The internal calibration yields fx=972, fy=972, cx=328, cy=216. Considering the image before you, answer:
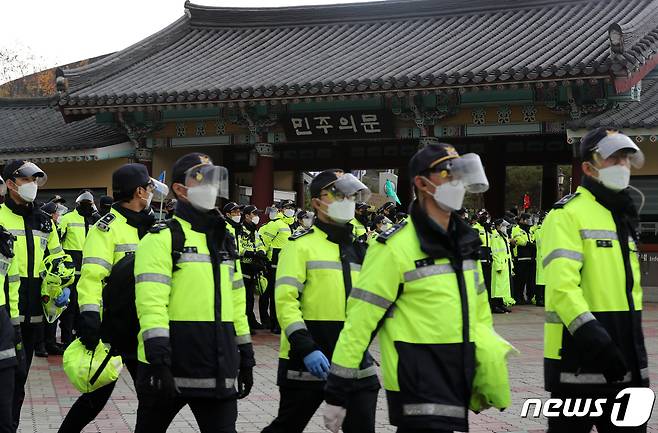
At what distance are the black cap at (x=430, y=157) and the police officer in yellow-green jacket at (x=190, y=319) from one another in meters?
1.30

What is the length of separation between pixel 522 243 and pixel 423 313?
1534 centimetres

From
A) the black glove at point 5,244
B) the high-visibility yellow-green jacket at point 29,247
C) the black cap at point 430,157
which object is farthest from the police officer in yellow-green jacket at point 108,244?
the black cap at point 430,157

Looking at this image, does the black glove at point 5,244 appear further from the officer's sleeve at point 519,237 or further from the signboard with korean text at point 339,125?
the officer's sleeve at point 519,237

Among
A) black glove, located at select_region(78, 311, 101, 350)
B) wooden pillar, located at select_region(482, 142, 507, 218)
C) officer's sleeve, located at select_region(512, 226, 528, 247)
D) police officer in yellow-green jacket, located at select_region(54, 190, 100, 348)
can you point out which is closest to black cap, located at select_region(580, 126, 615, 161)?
black glove, located at select_region(78, 311, 101, 350)

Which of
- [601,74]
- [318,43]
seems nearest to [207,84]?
[318,43]

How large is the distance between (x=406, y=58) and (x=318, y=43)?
11.4ft

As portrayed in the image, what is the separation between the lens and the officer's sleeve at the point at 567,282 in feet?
15.8

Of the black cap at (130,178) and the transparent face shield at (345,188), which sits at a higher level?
the black cap at (130,178)

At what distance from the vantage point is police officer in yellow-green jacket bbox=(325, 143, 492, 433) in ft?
14.3

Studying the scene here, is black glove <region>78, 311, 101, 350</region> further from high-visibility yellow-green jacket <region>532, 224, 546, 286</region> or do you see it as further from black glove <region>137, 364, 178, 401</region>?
high-visibility yellow-green jacket <region>532, 224, 546, 286</region>

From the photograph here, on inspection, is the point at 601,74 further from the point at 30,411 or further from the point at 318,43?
the point at 30,411

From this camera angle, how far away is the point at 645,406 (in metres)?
5.07

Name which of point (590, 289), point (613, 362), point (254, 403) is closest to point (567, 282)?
point (590, 289)

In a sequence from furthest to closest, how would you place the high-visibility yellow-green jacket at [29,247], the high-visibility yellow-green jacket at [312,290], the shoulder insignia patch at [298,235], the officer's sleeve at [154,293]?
the high-visibility yellow-green jacket at [29,247], the shoulder insignia patch at [298,235], the high-visibility yellow-green jacket at [312,290], the officer's sleeve at [154,293]
